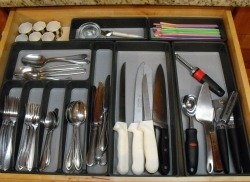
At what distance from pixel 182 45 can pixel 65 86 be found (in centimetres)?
35

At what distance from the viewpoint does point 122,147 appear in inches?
26.5

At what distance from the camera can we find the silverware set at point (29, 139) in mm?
683

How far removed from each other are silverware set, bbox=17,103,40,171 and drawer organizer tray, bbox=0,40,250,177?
1 cm

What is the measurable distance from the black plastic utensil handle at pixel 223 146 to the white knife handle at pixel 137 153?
19 cm

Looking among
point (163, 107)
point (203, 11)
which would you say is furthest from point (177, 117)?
point (203, 11)

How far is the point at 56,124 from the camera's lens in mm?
742

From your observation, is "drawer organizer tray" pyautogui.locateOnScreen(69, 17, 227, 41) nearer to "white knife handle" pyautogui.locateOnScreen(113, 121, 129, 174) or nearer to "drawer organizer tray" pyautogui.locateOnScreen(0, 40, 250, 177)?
"drawer organizer tray" pyautogui.locateOnScreen(0, 40, 250, 177)

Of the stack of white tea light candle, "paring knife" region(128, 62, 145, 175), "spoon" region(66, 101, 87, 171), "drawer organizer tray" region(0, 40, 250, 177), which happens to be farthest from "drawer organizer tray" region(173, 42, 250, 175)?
→ the stack of white tea light candle

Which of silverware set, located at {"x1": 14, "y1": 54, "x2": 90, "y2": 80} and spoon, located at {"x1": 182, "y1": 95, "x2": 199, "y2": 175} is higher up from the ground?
silverware set, located at {"x1": 14, "y1": 54, "x2": 90, "y2": 80}

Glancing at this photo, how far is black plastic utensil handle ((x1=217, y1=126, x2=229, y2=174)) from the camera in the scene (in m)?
0.66

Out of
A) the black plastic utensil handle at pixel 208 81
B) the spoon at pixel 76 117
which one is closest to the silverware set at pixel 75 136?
the spoon at pixel 76 117

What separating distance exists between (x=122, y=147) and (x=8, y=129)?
29cm

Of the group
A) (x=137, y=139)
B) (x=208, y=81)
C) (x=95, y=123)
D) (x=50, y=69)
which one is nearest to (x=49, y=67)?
(x=50, y=69)

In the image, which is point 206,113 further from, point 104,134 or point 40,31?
point 40,31
